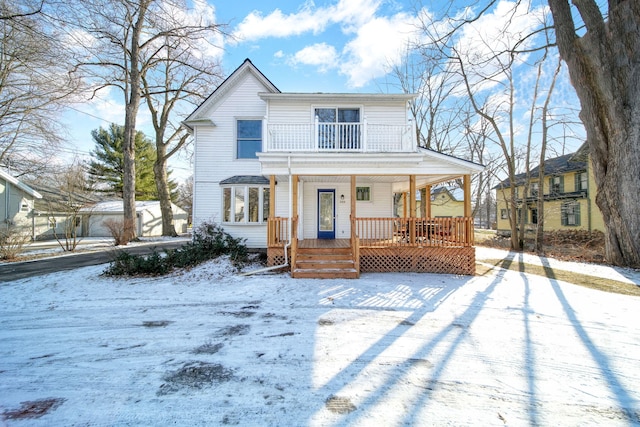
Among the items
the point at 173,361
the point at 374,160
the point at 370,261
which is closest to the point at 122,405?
the point at 173,361

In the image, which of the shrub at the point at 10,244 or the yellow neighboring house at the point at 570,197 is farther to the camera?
the yellow neighboring house at the point at 570,197

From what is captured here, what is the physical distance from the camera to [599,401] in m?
Answer: 2.69

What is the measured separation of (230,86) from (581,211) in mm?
26115

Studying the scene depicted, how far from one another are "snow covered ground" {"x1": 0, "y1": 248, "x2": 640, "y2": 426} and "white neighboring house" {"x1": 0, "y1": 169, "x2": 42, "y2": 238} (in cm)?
2024

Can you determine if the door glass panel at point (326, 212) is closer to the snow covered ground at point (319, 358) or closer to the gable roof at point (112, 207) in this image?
the snow covered ground at point (319, 358)

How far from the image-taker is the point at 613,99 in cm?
896

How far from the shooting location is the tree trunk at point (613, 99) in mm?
8750

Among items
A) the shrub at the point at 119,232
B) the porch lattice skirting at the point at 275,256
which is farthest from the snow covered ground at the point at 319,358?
the shrub at the point at 119,232

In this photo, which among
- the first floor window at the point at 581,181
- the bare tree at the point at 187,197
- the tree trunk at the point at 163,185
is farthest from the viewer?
the bare tree at the point at 187,197

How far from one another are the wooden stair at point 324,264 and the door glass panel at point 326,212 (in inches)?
108

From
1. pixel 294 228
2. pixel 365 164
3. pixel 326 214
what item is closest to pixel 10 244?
pixel 294 228

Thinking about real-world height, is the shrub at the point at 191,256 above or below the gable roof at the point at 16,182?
below

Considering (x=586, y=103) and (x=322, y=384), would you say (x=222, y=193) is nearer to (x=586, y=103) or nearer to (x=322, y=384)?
(x=322, y=384)

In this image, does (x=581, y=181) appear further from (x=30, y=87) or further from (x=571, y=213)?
(x=30, y=87)
